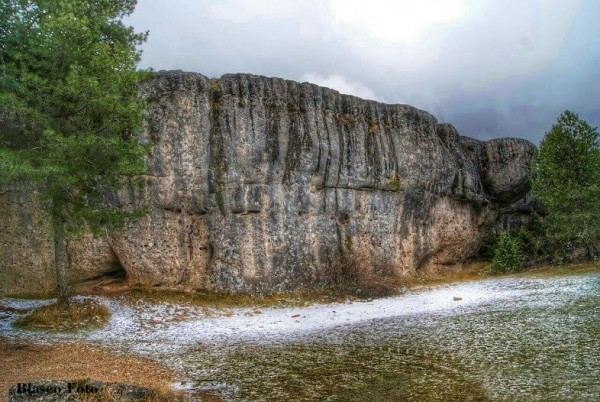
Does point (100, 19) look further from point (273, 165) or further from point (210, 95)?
point (273, 165)

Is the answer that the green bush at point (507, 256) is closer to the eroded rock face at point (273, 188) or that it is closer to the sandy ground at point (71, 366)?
the eroded rock face at point (273, 188)

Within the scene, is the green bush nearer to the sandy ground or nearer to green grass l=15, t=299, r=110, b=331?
green grass l=15, t=299, r=110, b=331

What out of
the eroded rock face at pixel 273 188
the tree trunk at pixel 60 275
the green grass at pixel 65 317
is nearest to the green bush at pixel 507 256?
the eroded rock face at pixel 273 188

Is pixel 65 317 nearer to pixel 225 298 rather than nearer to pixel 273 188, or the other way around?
pixel 225 298

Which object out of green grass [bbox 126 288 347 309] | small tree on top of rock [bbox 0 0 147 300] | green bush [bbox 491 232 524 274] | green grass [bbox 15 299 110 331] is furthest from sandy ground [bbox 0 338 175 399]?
green bush [bbox 491 232 524 274]

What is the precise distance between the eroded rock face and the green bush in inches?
168

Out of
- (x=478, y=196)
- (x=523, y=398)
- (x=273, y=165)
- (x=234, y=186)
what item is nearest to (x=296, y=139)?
(x=273, y=165)

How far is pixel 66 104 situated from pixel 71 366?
393 inches

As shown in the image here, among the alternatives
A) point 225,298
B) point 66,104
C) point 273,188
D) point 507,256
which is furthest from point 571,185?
point 66,104

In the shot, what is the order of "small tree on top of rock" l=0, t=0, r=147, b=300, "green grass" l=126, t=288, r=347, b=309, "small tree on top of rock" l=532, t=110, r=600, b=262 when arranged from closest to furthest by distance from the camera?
"small tree on top of rock" l=0, t=0, r=147, b=300, "green grass" l=126, t=288, r=347, b=309, "small tree on top of rock" l=532, t=110, r=600, b=262

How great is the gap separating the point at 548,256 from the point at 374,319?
65.4ft

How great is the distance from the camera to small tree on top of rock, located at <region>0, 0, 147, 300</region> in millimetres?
19953

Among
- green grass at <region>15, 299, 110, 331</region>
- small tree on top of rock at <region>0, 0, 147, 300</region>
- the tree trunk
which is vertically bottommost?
green grass at <region>15, 299, 110, 331</region>

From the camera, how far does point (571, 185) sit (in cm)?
3744
